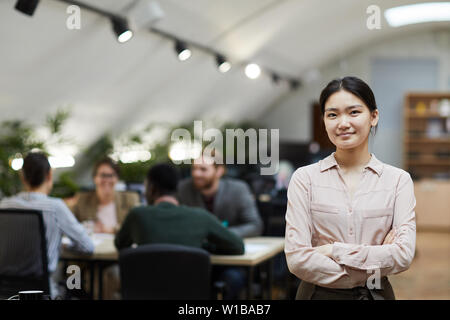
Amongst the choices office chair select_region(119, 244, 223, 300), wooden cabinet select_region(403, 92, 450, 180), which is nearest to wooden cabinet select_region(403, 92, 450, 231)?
wooden cabinet select_region(403, 92, 450, 180)

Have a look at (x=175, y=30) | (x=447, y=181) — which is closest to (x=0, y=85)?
(x=175, y=30)

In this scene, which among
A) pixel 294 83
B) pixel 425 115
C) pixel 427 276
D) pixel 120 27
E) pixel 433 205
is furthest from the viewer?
pixel 294 83

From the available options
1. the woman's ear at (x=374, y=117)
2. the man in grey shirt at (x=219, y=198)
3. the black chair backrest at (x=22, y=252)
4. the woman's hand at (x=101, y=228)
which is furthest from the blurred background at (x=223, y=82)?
the black chair backrest at (x=22, y=252)

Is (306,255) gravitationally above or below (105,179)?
below

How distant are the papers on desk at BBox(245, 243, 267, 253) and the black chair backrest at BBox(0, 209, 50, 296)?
4.31 ft

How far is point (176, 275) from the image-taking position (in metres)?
3.18

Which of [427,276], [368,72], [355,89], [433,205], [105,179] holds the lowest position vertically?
[427,276]

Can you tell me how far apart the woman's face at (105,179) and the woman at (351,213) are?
3274mm

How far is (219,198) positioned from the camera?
181 inches

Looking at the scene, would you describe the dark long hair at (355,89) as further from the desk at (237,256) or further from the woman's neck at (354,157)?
the desk at (237,256)

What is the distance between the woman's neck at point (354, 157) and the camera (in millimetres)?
1920

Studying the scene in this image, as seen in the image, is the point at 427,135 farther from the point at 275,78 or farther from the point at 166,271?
the point at 166,271

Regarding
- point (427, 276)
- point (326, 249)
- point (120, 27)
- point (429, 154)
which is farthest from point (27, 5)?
point (429, 154)

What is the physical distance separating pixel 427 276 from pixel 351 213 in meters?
5.78
